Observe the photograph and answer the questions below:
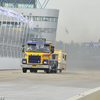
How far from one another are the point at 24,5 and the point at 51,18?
51.3 ft

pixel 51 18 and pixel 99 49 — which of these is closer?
pixel 51 18

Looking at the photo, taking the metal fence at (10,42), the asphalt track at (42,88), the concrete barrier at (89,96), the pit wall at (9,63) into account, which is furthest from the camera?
the metal fence at (10,42)

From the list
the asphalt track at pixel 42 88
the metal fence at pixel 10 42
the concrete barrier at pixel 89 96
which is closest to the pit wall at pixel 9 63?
the metal fence at pixel 10 42

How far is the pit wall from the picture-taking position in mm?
39438

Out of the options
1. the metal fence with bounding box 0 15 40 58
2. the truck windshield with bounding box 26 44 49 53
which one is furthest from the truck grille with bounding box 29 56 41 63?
the metal fence with bounding box 0 15 40 58

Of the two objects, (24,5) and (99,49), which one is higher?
(24,5)

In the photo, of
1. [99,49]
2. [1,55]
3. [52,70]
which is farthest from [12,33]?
[99,49]

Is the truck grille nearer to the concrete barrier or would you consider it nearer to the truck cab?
the truck cab

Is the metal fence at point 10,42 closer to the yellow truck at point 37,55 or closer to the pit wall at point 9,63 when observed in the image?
the pit wall at point 9,63

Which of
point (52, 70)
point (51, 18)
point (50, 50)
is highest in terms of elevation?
point (51, 18)

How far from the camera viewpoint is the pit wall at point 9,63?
39.4m

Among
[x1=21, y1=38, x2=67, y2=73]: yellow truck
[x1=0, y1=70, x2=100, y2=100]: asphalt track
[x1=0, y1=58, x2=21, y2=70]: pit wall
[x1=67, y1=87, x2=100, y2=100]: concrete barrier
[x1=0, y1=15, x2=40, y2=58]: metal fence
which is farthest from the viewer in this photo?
[x1=0, y1=15, x2=40, y2=58]: metal fence

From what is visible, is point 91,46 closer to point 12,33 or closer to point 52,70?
point 12,33

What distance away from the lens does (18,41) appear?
1949 inches
